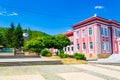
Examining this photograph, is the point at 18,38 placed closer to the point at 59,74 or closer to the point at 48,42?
→ the point at 48,42

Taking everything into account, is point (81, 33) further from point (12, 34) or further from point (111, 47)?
point (12, 34)

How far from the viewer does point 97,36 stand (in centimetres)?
3616

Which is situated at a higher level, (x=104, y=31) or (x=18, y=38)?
(x=18, y=38)

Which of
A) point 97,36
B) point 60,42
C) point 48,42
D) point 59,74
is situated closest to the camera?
→ point 59,74

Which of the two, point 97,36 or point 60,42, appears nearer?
point 60,42

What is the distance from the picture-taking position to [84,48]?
39938 mm

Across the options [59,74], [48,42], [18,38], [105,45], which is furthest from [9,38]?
[59,74]

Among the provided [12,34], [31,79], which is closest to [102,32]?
[31,79]

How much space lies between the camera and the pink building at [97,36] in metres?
36.3

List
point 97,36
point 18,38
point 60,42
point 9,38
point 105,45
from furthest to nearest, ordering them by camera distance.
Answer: point 9,38, point 18,38, point 105,45, point 97,36, point 60,42

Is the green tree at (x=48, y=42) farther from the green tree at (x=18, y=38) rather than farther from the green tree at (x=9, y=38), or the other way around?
the green tree at (x=9, y=38)

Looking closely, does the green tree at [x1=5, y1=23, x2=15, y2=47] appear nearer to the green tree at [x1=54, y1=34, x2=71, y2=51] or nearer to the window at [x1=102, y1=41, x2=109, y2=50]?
the green tree at [x1=54, y1=34, x2=71, y2=51]

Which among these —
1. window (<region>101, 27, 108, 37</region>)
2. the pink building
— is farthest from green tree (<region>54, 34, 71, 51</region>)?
window (<region>101, 27, 108, 37</region>)

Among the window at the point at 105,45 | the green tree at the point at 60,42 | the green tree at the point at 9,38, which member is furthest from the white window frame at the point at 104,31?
the green tree at the point at 9,38
